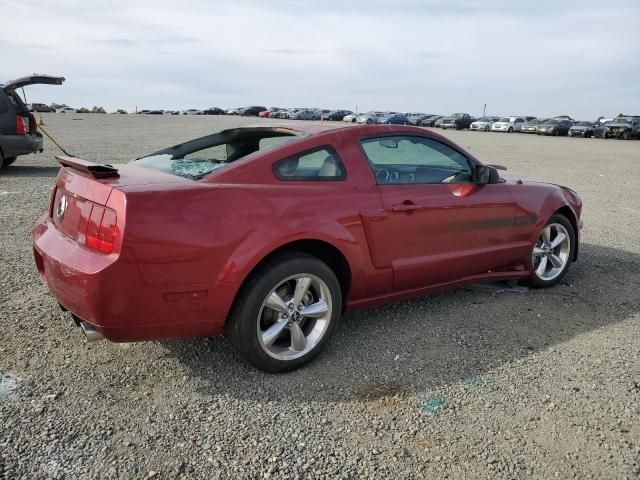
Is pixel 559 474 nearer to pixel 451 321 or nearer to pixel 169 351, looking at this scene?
pixel 451 321

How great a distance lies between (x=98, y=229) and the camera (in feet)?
9.51

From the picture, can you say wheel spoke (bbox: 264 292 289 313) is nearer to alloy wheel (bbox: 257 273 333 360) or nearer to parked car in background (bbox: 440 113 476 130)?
alloy wheel (bbox: 257 273 333 360)

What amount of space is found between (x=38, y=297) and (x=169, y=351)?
4.67ft

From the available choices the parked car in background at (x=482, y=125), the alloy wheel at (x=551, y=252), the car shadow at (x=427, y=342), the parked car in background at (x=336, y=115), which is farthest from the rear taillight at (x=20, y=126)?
the parked car in background at (x=336, y=115)

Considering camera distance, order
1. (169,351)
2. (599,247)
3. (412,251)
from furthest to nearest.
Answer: (599,247) → (412,251) → (169,351)

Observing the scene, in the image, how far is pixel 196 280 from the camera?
2949mm

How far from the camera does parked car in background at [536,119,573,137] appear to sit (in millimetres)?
40844

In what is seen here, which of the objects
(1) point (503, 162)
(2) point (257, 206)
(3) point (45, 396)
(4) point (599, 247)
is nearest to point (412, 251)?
(2) point (257, 206)

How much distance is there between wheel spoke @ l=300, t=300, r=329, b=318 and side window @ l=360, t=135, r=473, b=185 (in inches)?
35.8

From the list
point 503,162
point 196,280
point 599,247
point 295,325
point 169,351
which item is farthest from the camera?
point 503,162

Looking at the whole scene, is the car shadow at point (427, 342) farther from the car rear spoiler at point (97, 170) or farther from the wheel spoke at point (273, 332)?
the car rear spoiler at point (97, 170)

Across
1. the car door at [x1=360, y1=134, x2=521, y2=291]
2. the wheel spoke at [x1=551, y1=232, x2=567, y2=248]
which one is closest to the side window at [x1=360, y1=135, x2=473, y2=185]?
the car door at [x1=360, y1=134, x2=521, y2=291]

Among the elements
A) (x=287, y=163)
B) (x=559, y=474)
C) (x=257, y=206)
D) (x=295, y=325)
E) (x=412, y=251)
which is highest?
(x=287, y=163)

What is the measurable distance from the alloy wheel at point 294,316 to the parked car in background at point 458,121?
48024 mm
